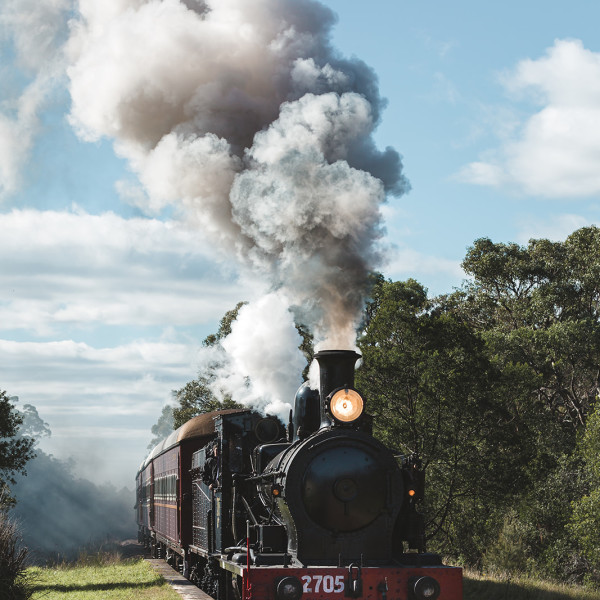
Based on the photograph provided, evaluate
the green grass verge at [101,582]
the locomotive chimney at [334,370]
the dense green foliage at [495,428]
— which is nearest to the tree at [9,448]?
the green grass verge at [101,582]

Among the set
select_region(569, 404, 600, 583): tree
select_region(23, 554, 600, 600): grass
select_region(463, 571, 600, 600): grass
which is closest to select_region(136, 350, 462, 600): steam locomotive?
select_region(23, 554, 600, 600): grass

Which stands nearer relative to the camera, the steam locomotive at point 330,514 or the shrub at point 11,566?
the steam locomotive at point 330,514

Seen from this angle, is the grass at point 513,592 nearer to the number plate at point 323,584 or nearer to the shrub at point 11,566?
the shrub at point 11,566

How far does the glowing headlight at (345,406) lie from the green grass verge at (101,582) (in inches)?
265

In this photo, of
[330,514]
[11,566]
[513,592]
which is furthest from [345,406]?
[513,592]

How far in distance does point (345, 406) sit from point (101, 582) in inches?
445

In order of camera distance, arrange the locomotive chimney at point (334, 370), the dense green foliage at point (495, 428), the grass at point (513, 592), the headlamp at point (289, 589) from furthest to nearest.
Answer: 1. the dense green foliage at point (495, 428)
2. the grass at point (513, 592)
3. the locomotive chimney at point (334, 370)
4. the headlamp at point (289, 589)

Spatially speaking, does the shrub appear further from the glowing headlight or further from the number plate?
the glowing headlight

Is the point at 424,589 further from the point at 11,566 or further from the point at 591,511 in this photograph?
the point at 591,511

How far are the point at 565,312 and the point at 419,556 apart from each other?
2873cm

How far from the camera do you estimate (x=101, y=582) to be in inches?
726

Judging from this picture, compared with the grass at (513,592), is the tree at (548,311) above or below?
above

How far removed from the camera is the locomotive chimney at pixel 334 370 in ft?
31.8

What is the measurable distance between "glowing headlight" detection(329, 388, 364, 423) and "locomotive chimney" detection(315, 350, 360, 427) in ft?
0.56
